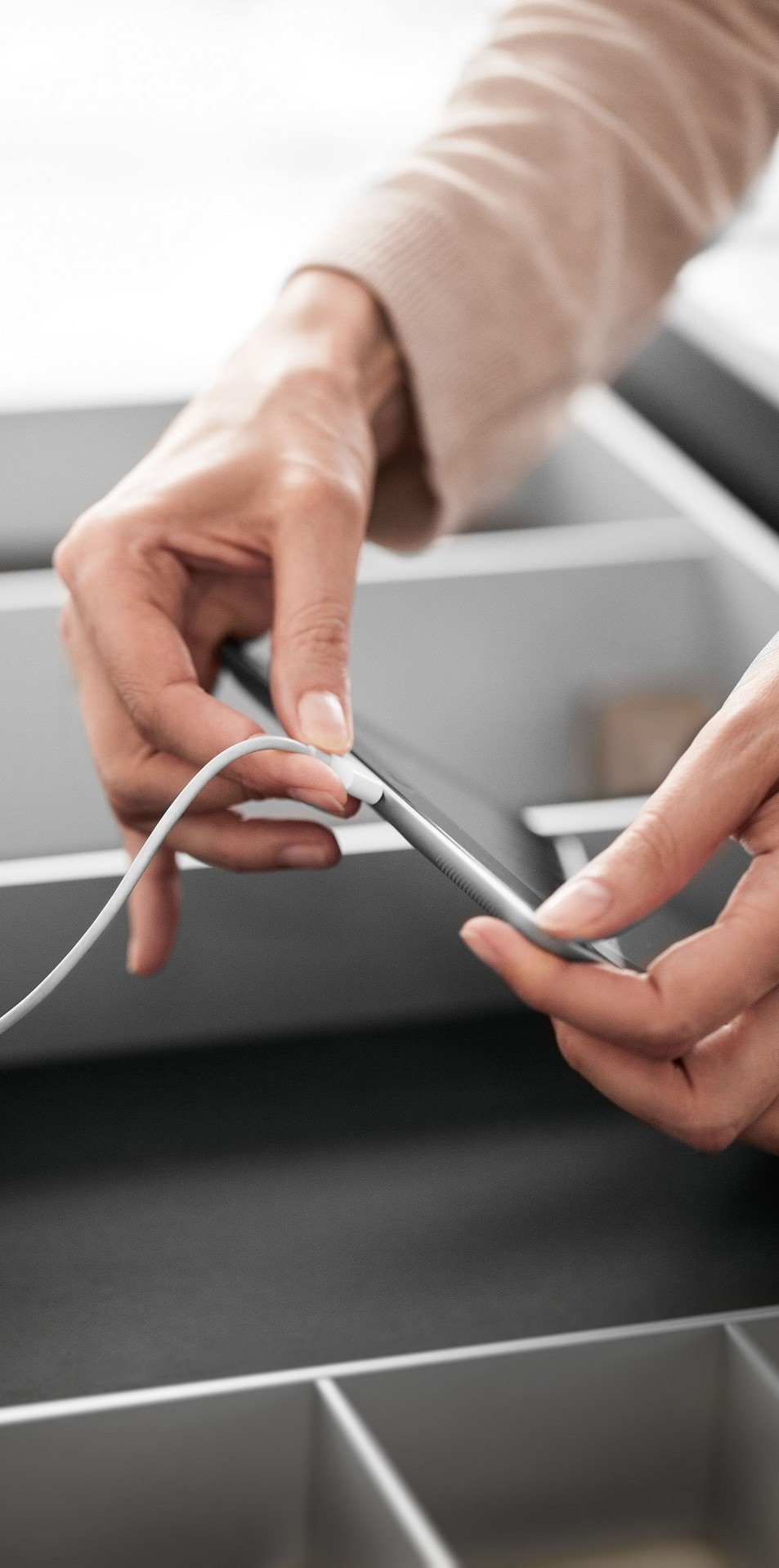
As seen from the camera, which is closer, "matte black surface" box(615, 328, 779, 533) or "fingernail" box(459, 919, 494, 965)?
"fingernail" box(459, 919, 494, 965)

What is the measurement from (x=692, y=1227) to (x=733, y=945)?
129 mm

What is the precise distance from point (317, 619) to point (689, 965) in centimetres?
23

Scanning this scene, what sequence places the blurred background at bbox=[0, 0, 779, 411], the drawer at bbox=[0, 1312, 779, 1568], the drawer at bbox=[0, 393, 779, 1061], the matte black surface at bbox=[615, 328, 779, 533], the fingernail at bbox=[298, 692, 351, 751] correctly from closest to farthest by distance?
the drawer at bbox=[0, 1312, 779, 1568] < the fingernail at bbox=[298, 692, 351, 751] < the drawer at bbox=[0, 393, 779, 1061] < the matte black surface at bbox=[615, 328, 779, 533] < the blurred background at bbox=[0, 0, 779, 411]

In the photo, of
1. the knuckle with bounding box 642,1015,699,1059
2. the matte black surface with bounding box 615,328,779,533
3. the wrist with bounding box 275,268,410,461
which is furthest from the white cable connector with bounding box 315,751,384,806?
the matte black surface with bounding box 615,328,779,533

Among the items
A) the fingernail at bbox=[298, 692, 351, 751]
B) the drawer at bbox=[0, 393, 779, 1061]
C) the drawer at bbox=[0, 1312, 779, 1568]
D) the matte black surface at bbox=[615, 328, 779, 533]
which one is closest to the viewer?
the drawer at bbox=[0, 1312, 779, 1568]

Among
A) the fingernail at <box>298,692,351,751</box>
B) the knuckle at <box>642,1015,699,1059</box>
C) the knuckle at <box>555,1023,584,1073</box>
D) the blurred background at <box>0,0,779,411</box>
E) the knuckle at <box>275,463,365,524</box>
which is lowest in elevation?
the knuckle at <box>642,1015,699,1059</box>

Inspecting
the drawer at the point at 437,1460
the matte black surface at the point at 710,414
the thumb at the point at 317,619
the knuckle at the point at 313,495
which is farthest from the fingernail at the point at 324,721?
the matte black surface at the point at 710,414

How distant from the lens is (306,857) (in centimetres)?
62

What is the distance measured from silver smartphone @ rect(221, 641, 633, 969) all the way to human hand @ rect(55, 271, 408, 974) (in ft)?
0.09

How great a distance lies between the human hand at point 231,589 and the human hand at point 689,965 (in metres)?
0.13

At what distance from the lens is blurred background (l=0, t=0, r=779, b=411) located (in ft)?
4.31

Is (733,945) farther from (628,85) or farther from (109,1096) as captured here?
(628,85)

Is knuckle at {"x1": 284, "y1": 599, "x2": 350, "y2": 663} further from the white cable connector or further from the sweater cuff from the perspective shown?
the sweater cuff

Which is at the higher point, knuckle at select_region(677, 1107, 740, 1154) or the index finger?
the index finger
